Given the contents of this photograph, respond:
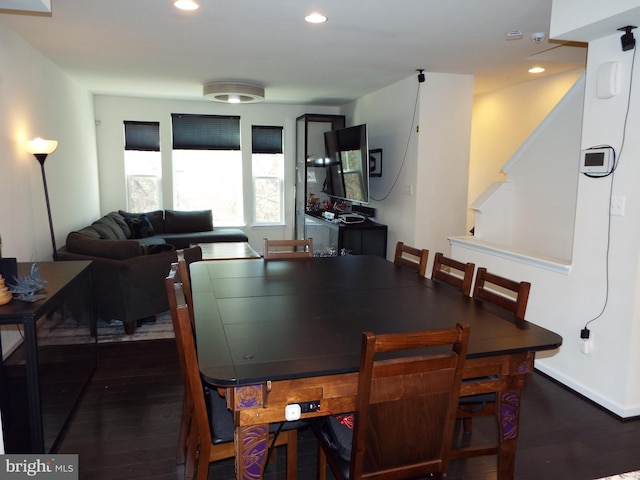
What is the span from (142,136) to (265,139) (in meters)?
1.89

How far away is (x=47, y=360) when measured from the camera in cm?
219

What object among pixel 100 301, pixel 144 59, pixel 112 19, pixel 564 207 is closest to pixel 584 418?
pixel 564 207

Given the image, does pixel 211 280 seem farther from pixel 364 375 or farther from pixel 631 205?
pixel 631 205

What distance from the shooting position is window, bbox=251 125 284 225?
7516 millimetres

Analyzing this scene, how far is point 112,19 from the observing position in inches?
130

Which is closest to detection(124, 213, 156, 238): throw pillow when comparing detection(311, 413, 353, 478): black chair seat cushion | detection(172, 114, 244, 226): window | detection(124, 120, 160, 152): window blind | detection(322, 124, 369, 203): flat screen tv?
detection(172, 114, 244, 226): window

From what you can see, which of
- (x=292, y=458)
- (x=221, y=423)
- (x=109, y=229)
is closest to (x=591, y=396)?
(x=292, y=458)

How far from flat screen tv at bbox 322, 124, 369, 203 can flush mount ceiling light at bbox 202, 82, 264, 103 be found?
1.17 meters

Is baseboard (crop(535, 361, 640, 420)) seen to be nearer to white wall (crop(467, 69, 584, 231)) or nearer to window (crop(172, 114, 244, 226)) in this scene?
white wall (crop(467, 69, 584, 231))

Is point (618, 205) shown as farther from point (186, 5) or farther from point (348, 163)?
point (348, 163)

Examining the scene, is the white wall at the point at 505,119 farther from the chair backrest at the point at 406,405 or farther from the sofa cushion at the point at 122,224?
the sofa cushion at the point at 122,224

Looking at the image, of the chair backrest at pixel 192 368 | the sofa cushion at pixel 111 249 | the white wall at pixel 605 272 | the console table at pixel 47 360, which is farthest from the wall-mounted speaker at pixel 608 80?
the sofa cushion at pixel 111 249

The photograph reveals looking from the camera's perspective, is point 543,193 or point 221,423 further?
point 543,193

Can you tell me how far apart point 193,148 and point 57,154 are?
256 centimetres
